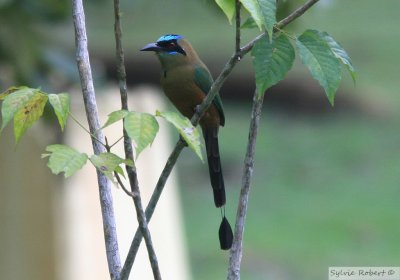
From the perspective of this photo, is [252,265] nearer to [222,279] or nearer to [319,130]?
[222,279]

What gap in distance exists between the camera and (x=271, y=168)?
35.3 ft

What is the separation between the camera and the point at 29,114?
1.87 meters

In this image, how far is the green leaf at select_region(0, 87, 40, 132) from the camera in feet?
5.92

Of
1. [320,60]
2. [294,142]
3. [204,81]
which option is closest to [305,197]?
[294,142]

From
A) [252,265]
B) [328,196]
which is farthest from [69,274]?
[328,196]

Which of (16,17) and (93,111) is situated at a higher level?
(16,17)

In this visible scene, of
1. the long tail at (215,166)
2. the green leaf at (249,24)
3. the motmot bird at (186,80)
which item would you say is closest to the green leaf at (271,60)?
the green leaf at (249,24)

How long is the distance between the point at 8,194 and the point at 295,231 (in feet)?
12.6

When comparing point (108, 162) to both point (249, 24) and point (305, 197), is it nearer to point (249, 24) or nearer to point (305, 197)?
point (249, 24)

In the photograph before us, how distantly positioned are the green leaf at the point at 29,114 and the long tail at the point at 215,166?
696mm

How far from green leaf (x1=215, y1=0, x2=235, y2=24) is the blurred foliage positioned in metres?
2.73

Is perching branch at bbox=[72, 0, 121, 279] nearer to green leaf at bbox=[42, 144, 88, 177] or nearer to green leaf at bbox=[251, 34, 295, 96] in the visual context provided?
green leaf at bbox=[42, 144, 88, 177]

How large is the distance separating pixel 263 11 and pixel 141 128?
0.93 feet

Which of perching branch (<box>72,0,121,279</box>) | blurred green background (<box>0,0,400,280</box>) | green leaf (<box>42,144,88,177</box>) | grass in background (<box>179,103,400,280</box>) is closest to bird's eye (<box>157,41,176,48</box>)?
blurred green background (<box>0,0,400,280</box>)
